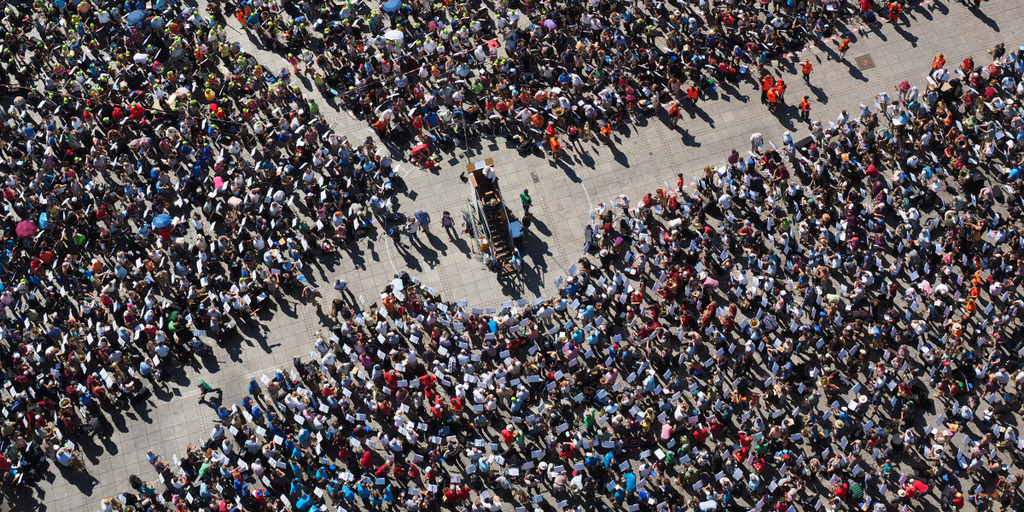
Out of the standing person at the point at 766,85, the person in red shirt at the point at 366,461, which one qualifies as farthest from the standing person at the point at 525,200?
the person in red shirt at the point at 366,461

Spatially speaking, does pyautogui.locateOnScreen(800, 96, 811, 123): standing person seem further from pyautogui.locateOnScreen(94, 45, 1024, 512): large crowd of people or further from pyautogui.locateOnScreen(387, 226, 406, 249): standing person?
pyautogui.locateOnScreen(387, 226, 406, 249): standing person

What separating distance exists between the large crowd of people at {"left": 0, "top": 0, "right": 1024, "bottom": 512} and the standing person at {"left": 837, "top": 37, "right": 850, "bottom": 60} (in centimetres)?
272

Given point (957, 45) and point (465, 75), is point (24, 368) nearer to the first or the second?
point (465, 75)

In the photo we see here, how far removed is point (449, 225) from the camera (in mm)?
67000

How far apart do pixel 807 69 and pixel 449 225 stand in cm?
2382

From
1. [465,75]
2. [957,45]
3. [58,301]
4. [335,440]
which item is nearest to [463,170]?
[465,75]

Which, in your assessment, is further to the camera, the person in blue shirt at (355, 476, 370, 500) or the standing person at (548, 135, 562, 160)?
the standing person at (548, 135, 562, 160)

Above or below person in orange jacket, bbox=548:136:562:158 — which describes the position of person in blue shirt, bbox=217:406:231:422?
below

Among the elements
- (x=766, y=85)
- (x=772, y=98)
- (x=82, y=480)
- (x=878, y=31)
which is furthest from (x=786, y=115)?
(x=82, y=480)

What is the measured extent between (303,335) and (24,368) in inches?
577

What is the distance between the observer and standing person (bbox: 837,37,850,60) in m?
72.6

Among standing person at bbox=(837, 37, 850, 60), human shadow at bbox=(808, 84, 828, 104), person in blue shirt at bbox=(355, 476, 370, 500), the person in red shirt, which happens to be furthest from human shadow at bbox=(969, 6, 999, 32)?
person in blue shirt at bbox=(355, 476, 370, 500)

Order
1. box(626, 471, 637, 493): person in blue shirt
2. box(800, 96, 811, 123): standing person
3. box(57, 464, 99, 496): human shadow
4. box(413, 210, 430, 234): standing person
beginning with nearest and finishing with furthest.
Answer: box(626, 471, 637, 493): person in blue shirt < box(57, 464, 99, 496): human shadow < box(413, 210, 430, 234): standing person < box(800, 96, 811, 123): standing person

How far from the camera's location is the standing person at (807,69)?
234ft
